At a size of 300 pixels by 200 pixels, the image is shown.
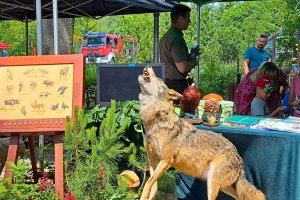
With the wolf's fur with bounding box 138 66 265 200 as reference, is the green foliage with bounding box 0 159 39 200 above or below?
below

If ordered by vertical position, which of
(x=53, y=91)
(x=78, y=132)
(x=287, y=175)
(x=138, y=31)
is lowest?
(x=287, y=175)

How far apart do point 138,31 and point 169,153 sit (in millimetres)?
20129

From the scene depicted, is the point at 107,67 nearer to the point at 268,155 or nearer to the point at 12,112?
the point at 12,112

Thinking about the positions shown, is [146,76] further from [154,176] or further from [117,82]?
[117,82]

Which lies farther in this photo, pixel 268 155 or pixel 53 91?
pixel 53 91

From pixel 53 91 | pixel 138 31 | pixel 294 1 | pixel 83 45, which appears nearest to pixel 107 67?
pixel 53 91

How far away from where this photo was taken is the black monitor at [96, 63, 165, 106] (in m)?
4.39

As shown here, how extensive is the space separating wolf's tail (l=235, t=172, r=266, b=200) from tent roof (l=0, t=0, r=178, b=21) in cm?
435

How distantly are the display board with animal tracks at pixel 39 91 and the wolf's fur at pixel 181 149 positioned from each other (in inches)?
26.6

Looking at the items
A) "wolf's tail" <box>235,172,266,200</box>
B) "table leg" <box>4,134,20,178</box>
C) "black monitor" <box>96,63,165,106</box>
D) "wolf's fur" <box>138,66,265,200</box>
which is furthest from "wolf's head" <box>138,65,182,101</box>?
"black monitor" <box>96,63,165,106</box>

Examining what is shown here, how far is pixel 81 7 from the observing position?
27.8 feet

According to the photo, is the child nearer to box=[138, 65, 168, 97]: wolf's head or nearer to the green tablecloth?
the green tablecloth

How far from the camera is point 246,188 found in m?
3.12

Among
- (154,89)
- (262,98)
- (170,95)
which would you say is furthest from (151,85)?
(262,98)
